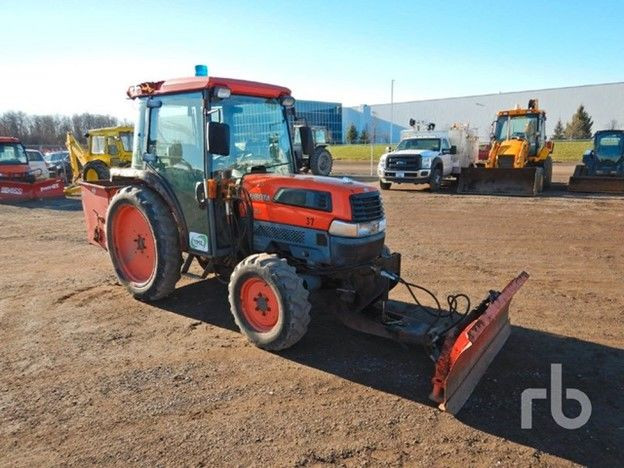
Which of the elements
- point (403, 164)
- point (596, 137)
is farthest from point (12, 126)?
point (596, 137)

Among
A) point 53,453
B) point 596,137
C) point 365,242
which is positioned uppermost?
point 596,137

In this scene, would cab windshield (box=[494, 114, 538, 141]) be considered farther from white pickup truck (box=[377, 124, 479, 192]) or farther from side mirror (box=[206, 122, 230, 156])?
side mirror (box=[206, 122, 230, 156])

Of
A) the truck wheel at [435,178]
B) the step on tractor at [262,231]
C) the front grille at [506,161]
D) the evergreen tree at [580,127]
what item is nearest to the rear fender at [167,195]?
the step on tractor at [262,231]

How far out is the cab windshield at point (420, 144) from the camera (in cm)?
1741

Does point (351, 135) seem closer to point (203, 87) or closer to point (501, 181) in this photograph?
point (501, 181)

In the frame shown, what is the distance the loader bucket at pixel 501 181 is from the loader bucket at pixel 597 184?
1197mm

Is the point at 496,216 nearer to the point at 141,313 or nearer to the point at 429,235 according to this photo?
the point at 429,235

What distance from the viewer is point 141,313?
215 inches

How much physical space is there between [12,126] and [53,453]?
233 feet

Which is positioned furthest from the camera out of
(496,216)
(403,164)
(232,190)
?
(403,164)

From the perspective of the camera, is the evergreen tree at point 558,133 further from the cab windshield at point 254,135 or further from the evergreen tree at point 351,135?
the cab windshield at point 254,135

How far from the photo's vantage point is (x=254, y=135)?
5.18m

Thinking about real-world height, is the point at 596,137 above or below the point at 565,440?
above

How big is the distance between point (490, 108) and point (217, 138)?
3179 inches
